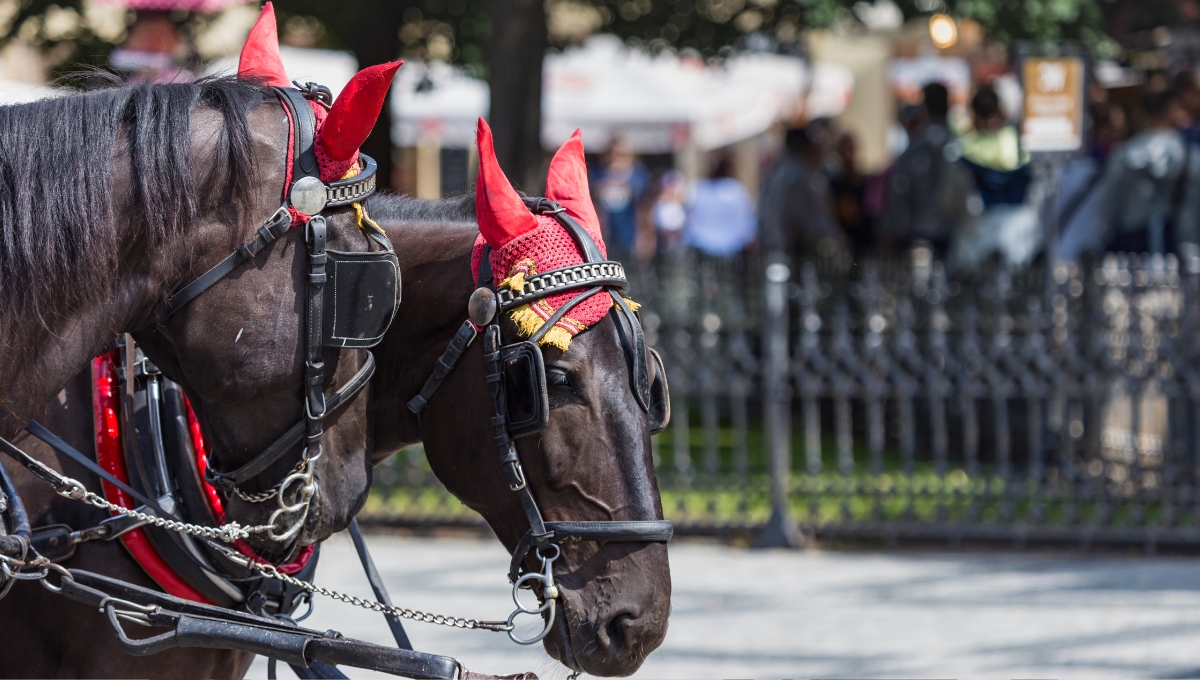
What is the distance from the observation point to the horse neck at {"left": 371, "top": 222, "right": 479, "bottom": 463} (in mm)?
2312

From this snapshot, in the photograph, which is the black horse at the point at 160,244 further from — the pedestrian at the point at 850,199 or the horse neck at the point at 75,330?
the pedestrian at the point at 850,199

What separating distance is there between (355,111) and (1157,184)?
6.99 m

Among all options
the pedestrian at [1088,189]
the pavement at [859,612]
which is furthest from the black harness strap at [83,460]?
the pedestrian at [1088,189]

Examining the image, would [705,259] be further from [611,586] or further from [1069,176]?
[611,586]

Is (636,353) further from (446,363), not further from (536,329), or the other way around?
→ (446,363)

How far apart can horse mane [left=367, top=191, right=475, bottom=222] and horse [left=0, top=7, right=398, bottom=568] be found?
13.0 inches

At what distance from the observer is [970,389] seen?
6.59 metres

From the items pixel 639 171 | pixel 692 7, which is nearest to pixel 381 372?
pixel 692 7

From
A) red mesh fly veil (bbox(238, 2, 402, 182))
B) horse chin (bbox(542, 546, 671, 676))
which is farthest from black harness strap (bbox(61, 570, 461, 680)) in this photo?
red mesh fly veil (bbox(238, 2, 402, 182))

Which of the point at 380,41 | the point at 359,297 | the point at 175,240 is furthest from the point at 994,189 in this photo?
the point at 175,240

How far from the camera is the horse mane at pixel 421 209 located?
2457 millimetres

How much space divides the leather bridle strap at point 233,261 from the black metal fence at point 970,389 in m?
4.79

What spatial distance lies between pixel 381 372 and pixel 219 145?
0.60 meters

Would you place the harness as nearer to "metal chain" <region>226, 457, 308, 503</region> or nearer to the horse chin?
"metal chain" <region>226, 457, 308, 503</region>
